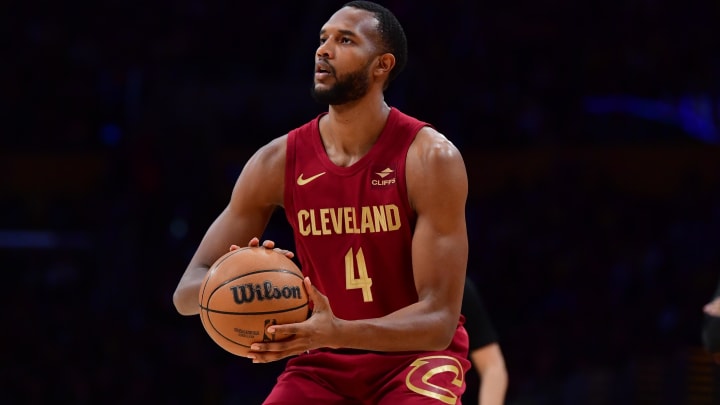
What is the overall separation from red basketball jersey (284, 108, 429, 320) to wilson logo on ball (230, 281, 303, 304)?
654 millimetres

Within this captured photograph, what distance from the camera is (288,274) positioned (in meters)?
3.92

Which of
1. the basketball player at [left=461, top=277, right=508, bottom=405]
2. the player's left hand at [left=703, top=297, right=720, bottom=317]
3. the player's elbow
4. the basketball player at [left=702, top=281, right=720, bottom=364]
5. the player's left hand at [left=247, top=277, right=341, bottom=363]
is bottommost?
the basketball player at [left=461, top=277, right=508, bottom=405]

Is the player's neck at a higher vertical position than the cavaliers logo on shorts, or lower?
higher

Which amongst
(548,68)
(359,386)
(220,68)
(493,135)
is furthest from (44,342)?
(359,386)

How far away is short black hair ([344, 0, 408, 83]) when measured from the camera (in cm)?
466

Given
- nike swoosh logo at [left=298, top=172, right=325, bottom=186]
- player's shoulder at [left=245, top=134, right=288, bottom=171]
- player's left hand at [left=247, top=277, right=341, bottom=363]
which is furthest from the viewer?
player's shoulder at [left=245, top=134, right=288, bottom=171]

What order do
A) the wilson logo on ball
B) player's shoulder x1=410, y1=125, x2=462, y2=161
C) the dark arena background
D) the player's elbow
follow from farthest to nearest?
the dark arena background < player's shoulder x1=410, y1=125, x2=462, y2=161 < the player's elbow < the wilson logo on ball

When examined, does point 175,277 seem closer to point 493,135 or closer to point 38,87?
point 38,87

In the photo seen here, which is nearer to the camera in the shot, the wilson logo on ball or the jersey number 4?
the wilson logo on ball

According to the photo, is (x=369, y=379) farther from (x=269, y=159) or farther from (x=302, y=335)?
(x=269, y=159)

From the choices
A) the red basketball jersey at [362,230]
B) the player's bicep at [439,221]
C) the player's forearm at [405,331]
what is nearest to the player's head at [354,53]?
the red basketball jersey at [362,230]

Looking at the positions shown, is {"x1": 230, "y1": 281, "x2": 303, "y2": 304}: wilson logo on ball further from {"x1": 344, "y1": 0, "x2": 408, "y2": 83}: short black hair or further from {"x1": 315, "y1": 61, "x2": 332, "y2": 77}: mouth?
{"x1": 344, "y1": 0, "x2": 408, "y2": 83}: short black hair

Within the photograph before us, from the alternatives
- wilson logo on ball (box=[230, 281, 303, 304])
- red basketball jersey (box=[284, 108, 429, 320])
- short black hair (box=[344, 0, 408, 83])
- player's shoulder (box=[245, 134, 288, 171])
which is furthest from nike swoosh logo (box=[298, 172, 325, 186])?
wilson logo on ball (box=[230, 281, 303, 304])

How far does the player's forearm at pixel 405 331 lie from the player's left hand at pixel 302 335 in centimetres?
11
